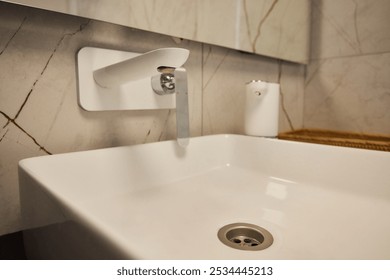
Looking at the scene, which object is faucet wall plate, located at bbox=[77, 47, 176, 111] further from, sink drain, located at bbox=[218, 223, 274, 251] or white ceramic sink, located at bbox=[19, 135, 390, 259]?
sink drain, located at bbox=[218, 223, 274, 251]

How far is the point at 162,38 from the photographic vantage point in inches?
22.4

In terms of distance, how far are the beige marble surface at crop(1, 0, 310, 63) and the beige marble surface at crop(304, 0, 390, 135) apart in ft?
0.21

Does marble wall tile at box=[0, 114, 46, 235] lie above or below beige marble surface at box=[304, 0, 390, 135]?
below

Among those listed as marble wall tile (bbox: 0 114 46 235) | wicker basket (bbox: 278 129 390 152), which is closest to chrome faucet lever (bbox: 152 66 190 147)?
marble wall tile (bbox: 0 114 46 235)

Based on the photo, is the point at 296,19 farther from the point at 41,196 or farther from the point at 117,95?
the point at 41,196

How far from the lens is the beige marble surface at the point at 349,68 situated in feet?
2.62

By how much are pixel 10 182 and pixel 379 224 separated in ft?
1.83

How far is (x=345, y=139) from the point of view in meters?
0.63

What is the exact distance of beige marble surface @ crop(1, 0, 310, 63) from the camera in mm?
460

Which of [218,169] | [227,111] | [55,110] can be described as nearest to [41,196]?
[55,110]

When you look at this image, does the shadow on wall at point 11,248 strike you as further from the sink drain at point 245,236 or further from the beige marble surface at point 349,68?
the beige marble surface at point 349,68

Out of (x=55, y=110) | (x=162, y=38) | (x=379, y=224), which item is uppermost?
(x=162, y=38)

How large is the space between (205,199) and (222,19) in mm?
430

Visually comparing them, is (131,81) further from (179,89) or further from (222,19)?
(222,19)
